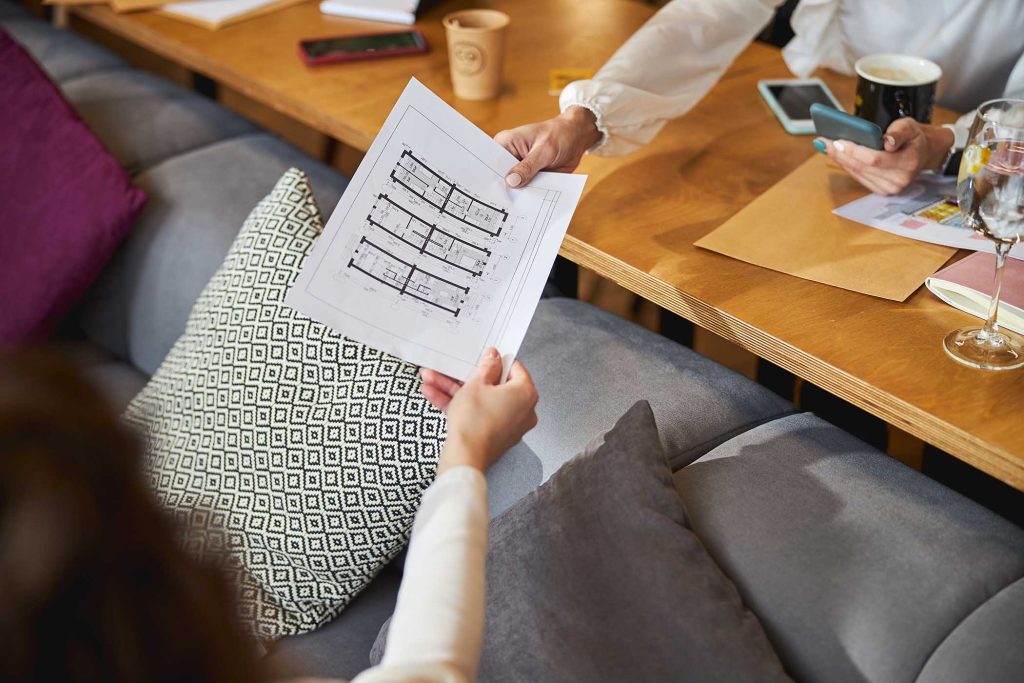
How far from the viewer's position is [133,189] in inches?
65.8

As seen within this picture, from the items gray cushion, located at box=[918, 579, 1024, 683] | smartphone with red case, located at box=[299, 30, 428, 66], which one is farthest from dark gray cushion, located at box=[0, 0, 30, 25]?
gray cushion, located at box=[918, 579, 1024, 683]

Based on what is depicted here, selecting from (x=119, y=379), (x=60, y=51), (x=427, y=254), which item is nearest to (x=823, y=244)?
(x=427, y=254)

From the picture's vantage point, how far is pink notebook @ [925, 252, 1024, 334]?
1.02 metres

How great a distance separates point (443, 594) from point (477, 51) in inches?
37.7

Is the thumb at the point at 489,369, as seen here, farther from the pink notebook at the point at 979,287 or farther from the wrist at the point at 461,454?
the pink notebook at the point at 979,287

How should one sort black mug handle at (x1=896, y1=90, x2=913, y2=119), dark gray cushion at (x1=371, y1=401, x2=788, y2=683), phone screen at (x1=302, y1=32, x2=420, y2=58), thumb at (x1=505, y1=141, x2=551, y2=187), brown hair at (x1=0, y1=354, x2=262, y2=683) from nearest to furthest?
brown hair at (x1=0, y1=354, x2=262, y2=683) → dark gray cushion at (x1=371, y1=401, x2=788, y2=683) → thumb at (x1=505, y1=141, x2=551, y2=187) → black mug handle at (x1=896, y1=90, x2=913, y2=119) → phone screen at (x1=302, y1=32, x2=420, y2=58)

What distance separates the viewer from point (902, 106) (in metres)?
1.30

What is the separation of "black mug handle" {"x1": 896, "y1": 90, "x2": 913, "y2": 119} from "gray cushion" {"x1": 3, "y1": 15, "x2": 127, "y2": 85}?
1.58 meters

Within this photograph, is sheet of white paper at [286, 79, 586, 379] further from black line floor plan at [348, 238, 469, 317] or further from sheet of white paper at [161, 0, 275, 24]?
sheet of white paper at [161, 0, 275, 24]

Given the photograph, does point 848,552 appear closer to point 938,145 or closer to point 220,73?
point 938,145

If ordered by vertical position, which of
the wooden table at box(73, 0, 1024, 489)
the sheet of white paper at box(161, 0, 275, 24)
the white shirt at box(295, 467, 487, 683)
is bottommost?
the white shirt at box(295, 467, 487, 683)

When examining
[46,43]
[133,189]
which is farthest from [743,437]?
[46,43]

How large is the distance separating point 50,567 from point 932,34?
4.72ft

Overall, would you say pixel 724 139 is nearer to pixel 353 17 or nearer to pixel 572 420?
pixel 572 420
